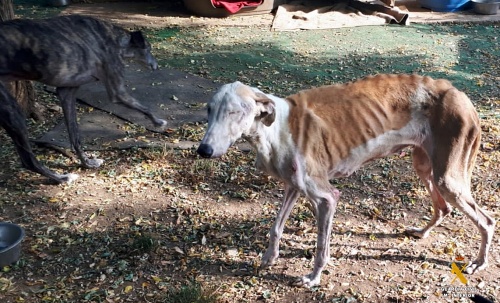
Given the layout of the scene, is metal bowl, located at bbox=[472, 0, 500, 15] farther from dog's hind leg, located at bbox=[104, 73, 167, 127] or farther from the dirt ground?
dog's hind leg, located at bbox=[104, 73, 167, 127]

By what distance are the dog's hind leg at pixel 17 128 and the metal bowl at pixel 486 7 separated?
8444 mm

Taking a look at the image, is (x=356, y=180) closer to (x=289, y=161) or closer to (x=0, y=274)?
(x=289, y=161)

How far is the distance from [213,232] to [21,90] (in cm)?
307

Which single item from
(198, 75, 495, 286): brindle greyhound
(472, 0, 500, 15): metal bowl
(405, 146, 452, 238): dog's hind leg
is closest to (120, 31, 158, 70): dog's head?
(198, 75, 495, 286): brindle greyhound

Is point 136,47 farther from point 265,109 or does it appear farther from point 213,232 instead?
point 265,109

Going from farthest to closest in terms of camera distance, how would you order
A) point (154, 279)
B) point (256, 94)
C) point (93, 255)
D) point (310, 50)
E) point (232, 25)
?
point (232, 25), point (310, 50), point (93, 255), point (154, 279), point (256, 94)

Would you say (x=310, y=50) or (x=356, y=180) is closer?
(x=356, y=180)

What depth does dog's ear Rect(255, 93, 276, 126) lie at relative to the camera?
123 inches

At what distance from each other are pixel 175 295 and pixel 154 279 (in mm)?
328

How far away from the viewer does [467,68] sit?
769 cm

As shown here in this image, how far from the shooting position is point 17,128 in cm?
467

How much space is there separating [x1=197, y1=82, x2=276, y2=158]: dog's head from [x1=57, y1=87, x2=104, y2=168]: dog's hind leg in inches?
100

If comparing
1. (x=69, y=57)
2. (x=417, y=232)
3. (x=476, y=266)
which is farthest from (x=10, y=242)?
(x=476, y=266)

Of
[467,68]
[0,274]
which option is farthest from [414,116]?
[467,68]
